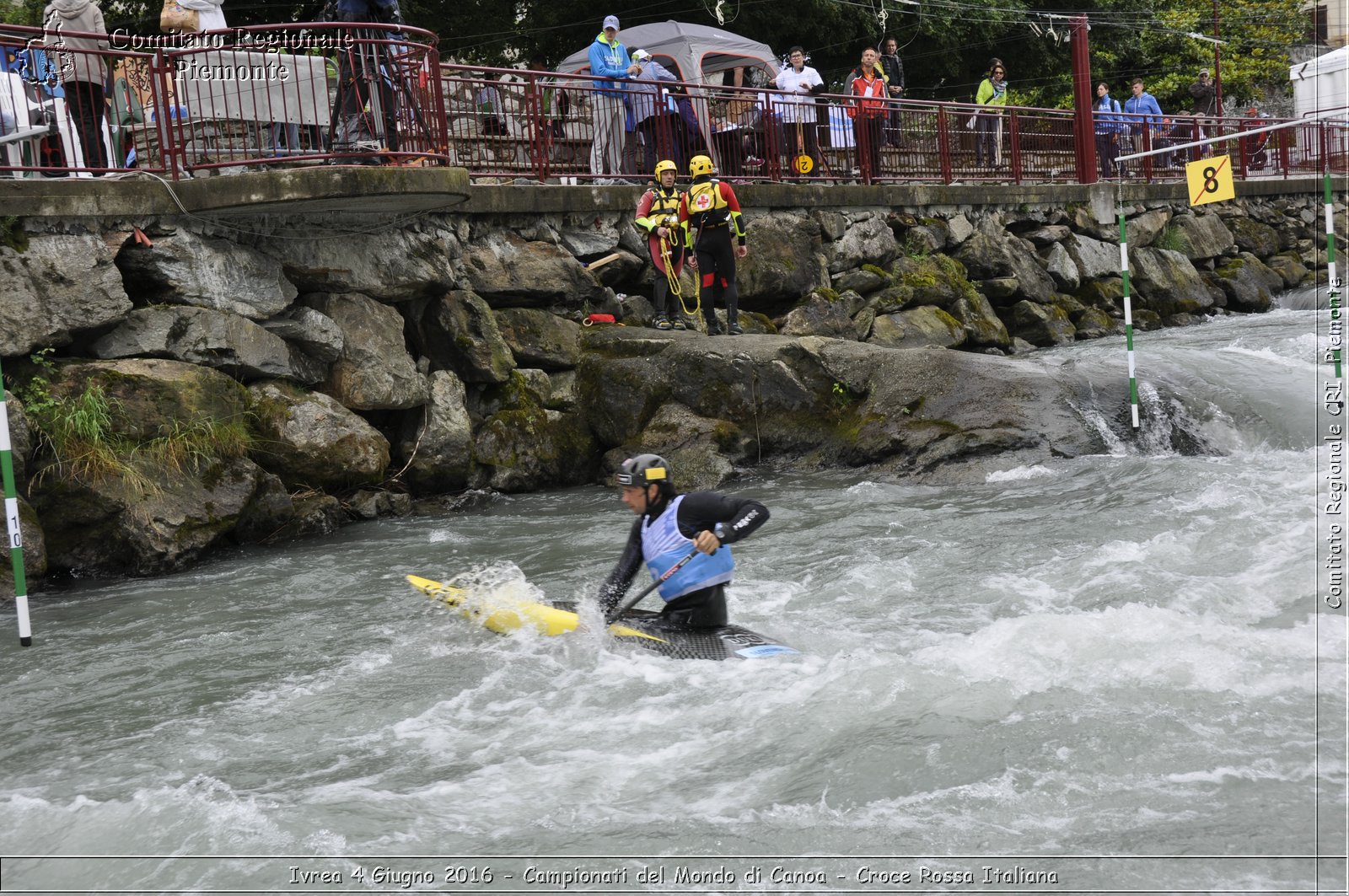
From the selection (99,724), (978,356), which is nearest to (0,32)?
→ (99,724)

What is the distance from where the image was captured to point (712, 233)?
38.1 feet

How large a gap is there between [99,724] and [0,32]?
17.1 ft

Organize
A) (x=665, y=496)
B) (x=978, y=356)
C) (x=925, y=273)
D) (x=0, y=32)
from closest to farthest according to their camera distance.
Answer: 1. (x=665, y=496)
2. (x=0, y=32)
3. (x=978, y=356)
4. (x=925, y=273)

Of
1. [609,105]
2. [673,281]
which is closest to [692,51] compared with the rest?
[609,105]

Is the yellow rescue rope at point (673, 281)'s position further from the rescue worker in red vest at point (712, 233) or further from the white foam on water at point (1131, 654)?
the white foam on water at point (1131, 654)

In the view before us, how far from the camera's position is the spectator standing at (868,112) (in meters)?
14.8

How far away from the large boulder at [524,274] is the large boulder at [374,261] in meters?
0.33

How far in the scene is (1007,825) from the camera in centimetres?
418

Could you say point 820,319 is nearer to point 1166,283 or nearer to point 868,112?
point 868,112

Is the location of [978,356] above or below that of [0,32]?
below

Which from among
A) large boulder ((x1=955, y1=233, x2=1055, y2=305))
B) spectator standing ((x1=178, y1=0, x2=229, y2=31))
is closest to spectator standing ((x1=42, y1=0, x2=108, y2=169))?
spectator standing ((x1=178, y1=0, x2=229, y2=31))

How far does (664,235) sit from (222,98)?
411 cm

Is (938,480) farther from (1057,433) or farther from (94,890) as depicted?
(94,890)

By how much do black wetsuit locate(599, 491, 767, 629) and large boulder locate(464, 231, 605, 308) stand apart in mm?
5283
